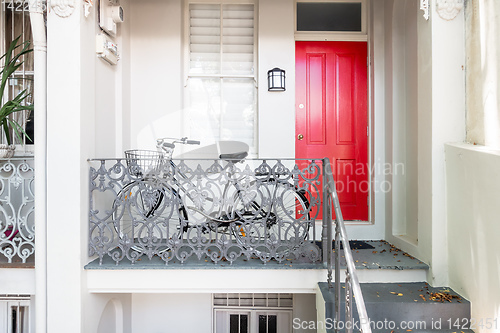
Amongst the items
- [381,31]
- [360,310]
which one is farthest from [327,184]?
[381,31]

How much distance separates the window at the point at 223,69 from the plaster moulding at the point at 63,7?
1.80 metres

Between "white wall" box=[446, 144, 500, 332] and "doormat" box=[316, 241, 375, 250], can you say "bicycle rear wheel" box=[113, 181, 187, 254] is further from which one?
"white wall" box=[446, 144, 500, 332]

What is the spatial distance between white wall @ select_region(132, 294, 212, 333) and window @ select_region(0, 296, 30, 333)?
1239mm

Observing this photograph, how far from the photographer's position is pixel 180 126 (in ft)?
15.7

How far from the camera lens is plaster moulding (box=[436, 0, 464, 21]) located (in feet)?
11.0

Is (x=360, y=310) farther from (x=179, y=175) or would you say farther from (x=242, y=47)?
(x=242, y=47)

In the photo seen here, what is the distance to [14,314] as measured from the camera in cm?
442

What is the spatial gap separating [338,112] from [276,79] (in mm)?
983

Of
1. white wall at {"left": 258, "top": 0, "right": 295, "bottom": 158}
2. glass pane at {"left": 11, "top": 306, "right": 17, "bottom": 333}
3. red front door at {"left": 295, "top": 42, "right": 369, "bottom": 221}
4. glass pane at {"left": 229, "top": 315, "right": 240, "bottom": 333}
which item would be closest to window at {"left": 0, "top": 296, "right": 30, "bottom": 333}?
glass pane at {"left": 11, "top": 306, "right": 17, "bottom": 333}

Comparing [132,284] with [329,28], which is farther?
[329,28]

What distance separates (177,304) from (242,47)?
139 inches

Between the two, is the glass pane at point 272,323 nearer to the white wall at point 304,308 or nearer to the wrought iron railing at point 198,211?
the white wall at point 304,308

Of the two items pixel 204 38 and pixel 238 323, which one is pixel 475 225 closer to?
pixel 238 323

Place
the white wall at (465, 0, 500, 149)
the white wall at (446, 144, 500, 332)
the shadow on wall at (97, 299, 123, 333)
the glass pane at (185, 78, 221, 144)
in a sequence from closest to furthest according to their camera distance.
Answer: the white wall at (446, 144, 500, 332), the white wall at (465, 0, 500, 149), the shadow on wall at (97, 299, 123, 333), the glass pane at (185, 78, 221, 144)
